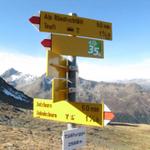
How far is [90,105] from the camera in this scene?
9180 mm

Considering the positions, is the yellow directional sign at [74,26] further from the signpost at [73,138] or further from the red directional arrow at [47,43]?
the signpost at [73,138]

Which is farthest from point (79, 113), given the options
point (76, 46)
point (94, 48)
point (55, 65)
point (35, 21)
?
point (35, 21)

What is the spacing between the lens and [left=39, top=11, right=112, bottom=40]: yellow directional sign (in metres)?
9.10

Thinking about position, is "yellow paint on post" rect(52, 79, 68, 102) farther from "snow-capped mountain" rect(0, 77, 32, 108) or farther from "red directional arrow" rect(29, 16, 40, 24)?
"snow-capped mountain" rect(0, 77, 32, 108)

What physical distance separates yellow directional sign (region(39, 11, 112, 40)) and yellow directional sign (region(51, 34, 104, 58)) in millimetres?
153

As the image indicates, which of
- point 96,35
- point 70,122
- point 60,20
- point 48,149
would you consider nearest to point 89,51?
point 96,35

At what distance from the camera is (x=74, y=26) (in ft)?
31.2

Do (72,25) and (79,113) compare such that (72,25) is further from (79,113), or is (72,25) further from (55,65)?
(79,113)

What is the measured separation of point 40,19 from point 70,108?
225cm

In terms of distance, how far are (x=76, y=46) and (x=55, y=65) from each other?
1177 mm

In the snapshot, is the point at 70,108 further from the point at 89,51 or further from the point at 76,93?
the point at 89,51

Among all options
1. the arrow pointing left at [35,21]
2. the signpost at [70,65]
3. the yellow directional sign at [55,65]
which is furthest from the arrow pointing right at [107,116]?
the arrow pointing left at [35,21]

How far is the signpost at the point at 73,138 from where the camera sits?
8578 millimetres

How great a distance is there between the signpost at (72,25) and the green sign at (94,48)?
6.4 inches
